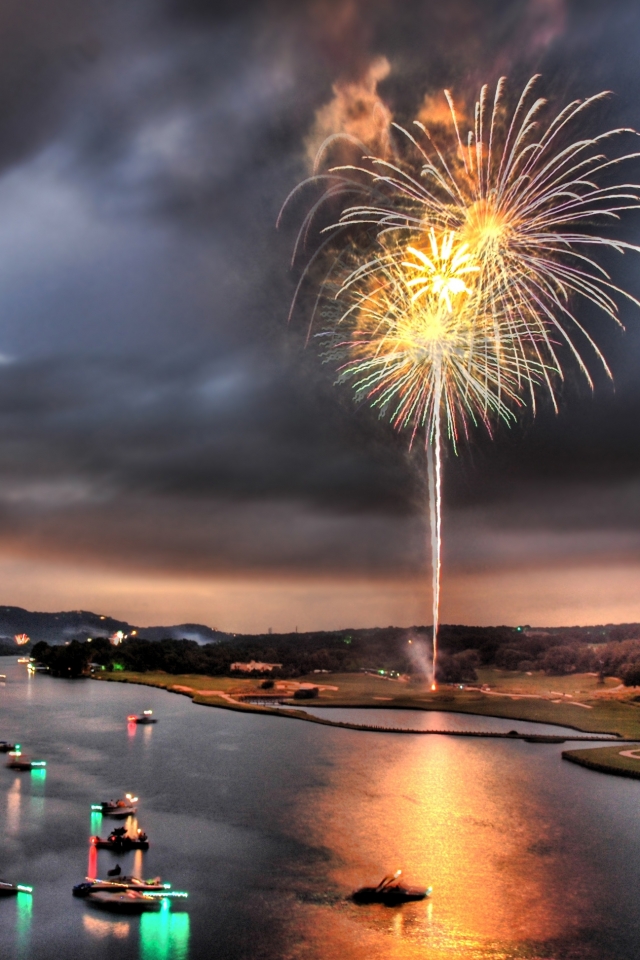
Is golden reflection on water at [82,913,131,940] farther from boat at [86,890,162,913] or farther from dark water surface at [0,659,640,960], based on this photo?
boat at [86,890,162,913]

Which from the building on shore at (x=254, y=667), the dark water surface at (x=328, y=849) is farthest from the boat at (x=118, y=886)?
the building on shore at (x=254, y=667)

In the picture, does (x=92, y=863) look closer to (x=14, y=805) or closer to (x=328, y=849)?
(x=328, y=849)

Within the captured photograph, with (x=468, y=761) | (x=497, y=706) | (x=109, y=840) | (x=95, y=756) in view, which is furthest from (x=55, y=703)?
(x=109, y=840)

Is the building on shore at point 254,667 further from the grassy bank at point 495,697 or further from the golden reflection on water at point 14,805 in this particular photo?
the golden reflection on water at point 14,805

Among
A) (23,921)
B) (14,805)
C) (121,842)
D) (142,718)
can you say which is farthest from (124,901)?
(142,718)

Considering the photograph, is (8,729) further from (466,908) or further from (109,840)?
(466,908)
